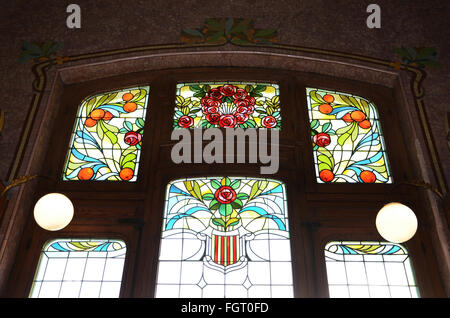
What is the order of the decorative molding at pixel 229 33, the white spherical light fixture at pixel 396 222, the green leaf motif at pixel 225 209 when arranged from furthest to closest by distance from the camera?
the decorative molding at pixel 229 33
the green leaf motif at pixel 225 209
the white spherical light fixture at pixel 396 222

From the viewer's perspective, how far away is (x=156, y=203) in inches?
173

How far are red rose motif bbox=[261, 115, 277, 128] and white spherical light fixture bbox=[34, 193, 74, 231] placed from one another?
1.89 meters

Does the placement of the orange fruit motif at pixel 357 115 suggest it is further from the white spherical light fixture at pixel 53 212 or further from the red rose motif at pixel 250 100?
the white spherical light fixture at pixel 53 212

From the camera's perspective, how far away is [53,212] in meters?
3.73

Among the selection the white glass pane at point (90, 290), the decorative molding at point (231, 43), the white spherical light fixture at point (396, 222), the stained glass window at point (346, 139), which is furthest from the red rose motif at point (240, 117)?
the white glass pane at point (90, 290)

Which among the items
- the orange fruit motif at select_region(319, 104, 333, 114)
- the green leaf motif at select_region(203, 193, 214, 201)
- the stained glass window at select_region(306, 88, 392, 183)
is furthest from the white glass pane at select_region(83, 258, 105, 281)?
the orange fruit motif at select_region(319, 104, 333, 114)

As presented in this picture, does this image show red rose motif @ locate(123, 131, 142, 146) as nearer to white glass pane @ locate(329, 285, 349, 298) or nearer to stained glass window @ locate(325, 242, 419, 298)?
stained glass window @ locate(325, 242, 419, 298)

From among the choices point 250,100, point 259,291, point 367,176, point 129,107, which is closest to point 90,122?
point 129,107

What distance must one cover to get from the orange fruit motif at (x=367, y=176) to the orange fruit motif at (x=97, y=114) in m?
2.25

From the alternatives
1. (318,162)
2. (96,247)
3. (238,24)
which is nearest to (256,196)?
(318,162)

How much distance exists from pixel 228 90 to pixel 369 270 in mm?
2114

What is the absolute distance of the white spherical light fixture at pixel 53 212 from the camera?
3.73 metres
